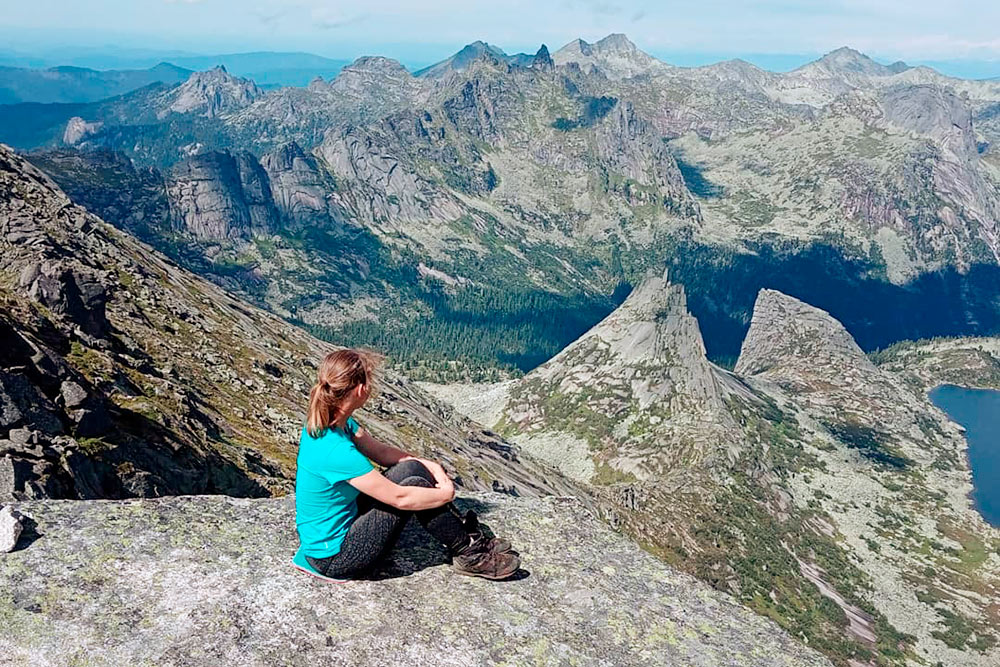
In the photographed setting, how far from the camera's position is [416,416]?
4688 inches

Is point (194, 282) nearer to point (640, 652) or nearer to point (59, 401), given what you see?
point (59, 401)

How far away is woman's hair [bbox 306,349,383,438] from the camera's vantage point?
15.5 meters

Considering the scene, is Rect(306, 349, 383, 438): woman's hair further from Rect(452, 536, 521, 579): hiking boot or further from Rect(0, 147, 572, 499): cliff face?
Rect(0, 147, 572, 499): cliff face

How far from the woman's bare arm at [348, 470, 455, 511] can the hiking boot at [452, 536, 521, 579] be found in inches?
74.5

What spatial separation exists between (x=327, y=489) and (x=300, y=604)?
268 cm

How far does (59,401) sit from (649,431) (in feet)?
536

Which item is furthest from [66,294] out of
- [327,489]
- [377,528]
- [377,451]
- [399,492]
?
[399,492]

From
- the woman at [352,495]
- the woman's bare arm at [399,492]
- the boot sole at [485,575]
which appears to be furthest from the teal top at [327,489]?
the boot sole at [485,575]

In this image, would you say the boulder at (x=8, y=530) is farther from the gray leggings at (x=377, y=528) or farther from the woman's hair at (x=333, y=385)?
the woman's hair at (x=333, y=385)

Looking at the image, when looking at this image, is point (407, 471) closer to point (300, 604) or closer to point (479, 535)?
point (479, 535)

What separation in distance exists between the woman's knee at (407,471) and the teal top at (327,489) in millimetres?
1025

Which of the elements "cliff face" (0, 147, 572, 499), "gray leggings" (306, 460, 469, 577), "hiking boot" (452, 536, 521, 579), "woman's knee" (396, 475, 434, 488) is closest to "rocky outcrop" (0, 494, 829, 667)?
"hiking boot" (452, 536, 521, 579)

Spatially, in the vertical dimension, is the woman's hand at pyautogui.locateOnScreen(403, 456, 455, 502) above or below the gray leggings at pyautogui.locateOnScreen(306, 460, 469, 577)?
above

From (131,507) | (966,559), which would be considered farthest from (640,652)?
(966,559)
